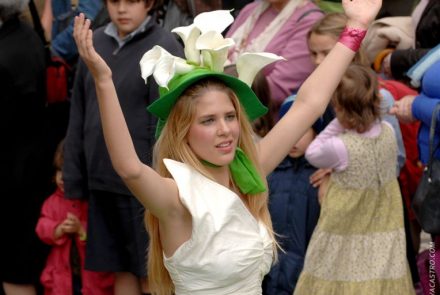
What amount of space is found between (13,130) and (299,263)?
1.98 metres

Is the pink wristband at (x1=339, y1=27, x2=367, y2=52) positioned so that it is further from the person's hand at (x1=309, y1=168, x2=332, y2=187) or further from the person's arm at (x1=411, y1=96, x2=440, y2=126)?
the person's hand at (x1=309, y1=168, x2=332, y2=187)

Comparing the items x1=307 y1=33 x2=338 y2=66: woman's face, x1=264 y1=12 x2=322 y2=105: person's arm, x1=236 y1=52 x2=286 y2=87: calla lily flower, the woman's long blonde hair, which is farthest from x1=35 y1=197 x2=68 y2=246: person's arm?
x1=236 y1=52 x2=286 y2=87: calla lily flower

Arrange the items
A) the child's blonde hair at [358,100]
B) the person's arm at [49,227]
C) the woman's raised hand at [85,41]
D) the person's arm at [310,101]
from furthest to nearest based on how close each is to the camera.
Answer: the person's arm at [49,227], the child's blonde hair at [358,100], the person's arm at [310,101], the woman's raised hand at [85,41]

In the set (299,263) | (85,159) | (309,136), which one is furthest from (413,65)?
(85,159)

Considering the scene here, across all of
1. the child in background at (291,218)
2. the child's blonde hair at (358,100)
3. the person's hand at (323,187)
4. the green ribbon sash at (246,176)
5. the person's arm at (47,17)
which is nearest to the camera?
the green ribbon sash at (246,176)

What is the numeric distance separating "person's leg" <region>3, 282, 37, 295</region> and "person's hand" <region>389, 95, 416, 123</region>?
104 inches

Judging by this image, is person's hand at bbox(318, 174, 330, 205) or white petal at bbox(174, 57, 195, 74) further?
person's hand at bbox(318, 174, 330, 205)

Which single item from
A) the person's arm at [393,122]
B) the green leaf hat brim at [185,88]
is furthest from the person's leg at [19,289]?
the green leaf hat brim at [185,88]

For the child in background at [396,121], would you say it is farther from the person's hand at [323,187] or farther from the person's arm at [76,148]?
the person's arm at [76,148]

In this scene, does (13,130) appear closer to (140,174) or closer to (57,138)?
(57,138)

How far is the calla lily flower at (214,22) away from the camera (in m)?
4.16

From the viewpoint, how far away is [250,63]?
4242 millimetres

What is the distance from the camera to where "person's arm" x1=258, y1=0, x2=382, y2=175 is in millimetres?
4367

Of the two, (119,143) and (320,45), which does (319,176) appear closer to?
(320,45)
